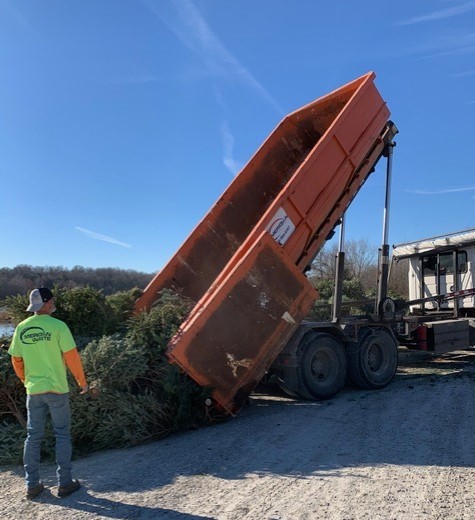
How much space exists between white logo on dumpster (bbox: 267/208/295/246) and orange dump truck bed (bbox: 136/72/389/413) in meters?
0.01

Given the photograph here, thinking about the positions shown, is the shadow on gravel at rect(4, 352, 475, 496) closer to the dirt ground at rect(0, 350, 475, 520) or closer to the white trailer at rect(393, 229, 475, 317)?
the dirt ground at rect(0, 350, 475, 520)

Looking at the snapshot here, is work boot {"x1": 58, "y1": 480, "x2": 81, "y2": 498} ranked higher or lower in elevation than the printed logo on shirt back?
lower

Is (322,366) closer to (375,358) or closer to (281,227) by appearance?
(375,358)

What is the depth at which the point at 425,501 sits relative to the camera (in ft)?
12.2

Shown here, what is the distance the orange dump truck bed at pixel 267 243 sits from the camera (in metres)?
5.79

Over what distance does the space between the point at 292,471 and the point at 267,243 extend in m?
2.63

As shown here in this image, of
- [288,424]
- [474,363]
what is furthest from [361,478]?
[474,363]

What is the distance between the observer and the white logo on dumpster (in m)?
6.33

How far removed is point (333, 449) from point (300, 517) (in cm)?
151

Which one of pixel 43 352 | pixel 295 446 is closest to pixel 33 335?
pixel 43 352

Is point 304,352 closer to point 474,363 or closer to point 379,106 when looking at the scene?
point 379,106

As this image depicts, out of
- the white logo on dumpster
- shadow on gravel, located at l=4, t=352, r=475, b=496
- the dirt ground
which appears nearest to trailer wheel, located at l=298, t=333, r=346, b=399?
shadow on gravel, located at l=4, t=352, r=475, b=496

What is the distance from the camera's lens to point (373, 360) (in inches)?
317

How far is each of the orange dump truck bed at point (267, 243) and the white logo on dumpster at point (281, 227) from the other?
0.04ft
